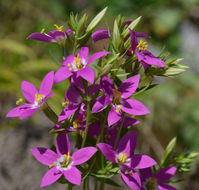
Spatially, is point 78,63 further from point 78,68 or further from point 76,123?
point 76,123

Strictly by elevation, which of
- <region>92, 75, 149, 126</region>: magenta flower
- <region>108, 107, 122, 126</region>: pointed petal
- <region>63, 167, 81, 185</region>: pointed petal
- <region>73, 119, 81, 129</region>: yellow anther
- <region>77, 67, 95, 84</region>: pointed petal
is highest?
<region>77, 67, 95, 84</region>: pointed petal

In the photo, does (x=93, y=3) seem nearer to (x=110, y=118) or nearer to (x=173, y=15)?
(x=173, y=15)

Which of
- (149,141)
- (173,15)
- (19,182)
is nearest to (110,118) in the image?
(19,182)

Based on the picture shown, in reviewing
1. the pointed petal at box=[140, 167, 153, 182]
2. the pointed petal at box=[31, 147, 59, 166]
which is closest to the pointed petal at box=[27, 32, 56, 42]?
the pointed petal at box=[31, 147, 59, 166]

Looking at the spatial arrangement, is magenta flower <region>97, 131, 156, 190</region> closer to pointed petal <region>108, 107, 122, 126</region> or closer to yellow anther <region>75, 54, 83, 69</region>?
pointed petal <region>108, 107, 122, 126</region>

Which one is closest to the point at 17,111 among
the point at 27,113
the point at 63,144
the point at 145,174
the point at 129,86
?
the point at 27,113

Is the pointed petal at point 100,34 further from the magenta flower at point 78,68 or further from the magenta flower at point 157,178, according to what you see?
the magenta flower at point 157,178
